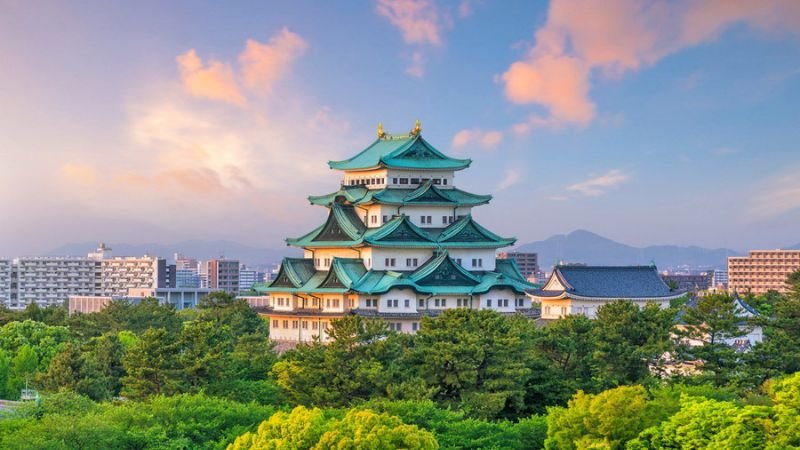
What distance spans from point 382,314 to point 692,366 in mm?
15421

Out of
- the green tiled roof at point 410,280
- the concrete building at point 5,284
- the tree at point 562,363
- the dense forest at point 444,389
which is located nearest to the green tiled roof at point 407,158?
the green tiled roof at point 410,280

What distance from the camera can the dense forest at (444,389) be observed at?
111 feet

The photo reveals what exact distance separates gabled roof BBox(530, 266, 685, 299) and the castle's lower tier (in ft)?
11.1

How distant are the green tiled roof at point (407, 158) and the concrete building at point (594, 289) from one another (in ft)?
28.0

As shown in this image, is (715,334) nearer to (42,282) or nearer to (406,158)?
(406,158)

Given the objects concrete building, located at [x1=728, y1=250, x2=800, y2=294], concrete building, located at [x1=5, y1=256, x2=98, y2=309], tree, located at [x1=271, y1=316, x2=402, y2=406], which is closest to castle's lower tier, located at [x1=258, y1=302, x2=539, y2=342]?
tree, located at [x1=271, y1=316, x2=402, y2=406]

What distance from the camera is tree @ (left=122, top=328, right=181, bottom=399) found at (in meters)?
42.4

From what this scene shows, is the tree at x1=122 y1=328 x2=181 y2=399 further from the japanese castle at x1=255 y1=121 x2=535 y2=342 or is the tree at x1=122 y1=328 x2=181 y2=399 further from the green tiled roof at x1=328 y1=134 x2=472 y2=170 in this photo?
the green tiled roof at x1=328 y1=134 x2=472 y2=170

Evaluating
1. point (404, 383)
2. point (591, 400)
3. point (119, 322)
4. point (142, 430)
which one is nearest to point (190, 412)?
point (142, 430)

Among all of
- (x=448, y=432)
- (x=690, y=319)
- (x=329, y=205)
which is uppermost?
(x=329, y=205)

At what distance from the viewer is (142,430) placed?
36.0 metres

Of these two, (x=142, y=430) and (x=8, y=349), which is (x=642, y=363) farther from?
(x=8, y=349)

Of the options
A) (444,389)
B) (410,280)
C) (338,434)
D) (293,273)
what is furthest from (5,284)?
(338,434)

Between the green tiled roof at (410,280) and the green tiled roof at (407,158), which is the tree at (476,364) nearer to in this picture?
the green tiled roof at (410,280)
